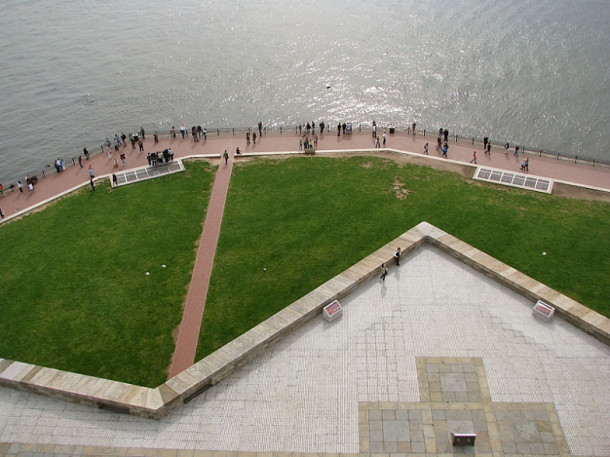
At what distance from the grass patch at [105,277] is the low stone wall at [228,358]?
18.4ft

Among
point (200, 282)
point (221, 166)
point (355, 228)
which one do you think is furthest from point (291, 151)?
point (200, 282)

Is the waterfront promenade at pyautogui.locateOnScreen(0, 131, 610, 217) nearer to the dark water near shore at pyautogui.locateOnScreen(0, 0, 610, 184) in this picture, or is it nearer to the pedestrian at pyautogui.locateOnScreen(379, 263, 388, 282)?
the dark water near shore at pyautogui.locateOnScreen(0, 0, 610, 184)

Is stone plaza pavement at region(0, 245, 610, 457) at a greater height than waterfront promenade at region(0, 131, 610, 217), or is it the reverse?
stone plaza pavement at region(0, 245, 610, 457)

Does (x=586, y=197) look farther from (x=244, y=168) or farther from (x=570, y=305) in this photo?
(x=244, y=168)

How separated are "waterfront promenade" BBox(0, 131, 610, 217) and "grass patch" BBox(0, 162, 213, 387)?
179 inches

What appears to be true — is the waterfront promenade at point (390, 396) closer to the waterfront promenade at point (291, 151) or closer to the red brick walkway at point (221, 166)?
the red brick walkway at point (221, 166)

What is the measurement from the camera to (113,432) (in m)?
22.5

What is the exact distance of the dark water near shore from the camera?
6425 cm

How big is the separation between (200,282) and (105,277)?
6.56m

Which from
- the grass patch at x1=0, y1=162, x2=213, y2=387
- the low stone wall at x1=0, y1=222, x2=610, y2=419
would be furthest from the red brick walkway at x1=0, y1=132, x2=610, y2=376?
the low stone wall at x1=0, y1=222, x2=610, y2=419

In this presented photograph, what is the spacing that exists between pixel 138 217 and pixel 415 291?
2417 cm

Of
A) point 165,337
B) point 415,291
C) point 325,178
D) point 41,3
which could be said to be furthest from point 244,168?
point 41,3

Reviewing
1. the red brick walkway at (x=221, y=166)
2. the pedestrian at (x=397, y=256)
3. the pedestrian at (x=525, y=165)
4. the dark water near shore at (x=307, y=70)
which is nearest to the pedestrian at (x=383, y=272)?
the pedestrian at (x=397, y=256)

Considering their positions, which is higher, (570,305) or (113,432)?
(570,305)
